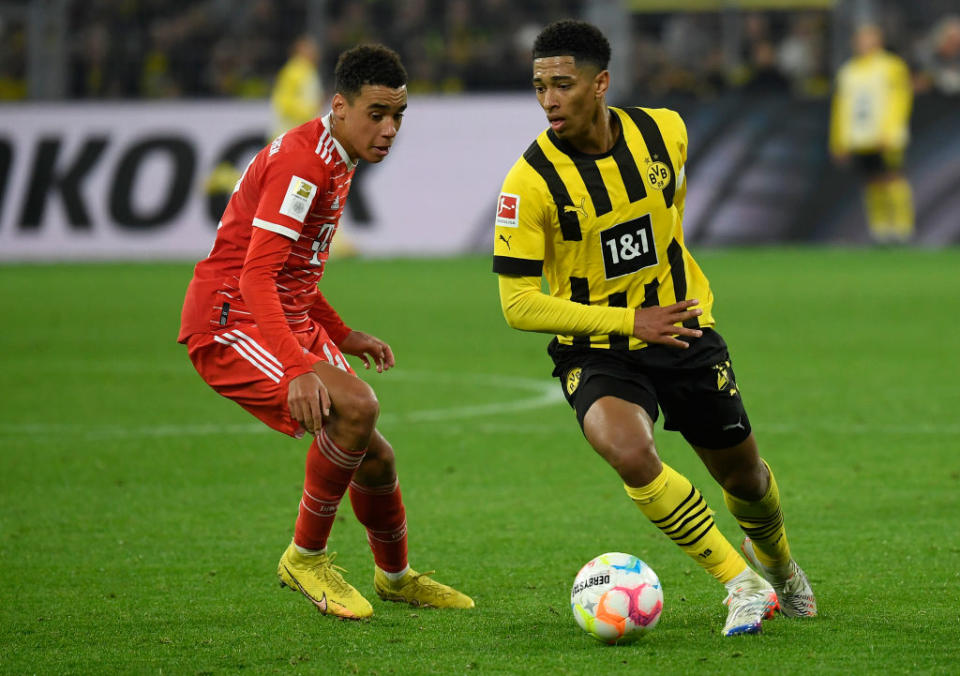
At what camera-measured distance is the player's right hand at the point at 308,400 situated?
4801 mm

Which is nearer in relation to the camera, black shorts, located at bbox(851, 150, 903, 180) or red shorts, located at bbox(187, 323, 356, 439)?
red shorts, located at bbox(187, 323, 356, 439)

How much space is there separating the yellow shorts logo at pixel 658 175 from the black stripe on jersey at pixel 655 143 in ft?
0.05

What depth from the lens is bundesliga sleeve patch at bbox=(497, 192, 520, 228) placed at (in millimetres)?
4797

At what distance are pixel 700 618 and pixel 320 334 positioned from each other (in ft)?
5.59

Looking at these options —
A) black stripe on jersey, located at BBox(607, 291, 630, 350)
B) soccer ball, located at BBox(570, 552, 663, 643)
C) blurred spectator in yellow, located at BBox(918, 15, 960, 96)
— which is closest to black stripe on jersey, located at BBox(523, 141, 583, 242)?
black stripe on jersey, located at BBox(607, 291, 630, 350)

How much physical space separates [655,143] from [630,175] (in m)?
0.19

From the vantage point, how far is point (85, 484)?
24.2 ft

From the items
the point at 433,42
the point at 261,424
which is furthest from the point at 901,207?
the point at 261,424

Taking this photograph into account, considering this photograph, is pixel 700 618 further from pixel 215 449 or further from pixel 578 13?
pixel 578 13

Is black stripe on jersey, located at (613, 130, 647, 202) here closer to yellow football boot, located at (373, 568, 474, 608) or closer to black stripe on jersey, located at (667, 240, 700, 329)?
black stripe on jersey, located at (667, 240, 700, 329)

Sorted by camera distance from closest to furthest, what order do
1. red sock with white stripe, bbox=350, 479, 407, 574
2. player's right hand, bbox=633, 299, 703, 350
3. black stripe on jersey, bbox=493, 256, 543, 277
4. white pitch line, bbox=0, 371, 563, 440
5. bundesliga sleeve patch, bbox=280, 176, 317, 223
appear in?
player's right hand, bbox=633, 299, 703, 350 → black stripe on jersey, bbox=493, 256, 543, 277 → bundesliga sleeve patch, bbox=280, 176, 317, 223 → red sock with white stripe, bbox=350, 479, 407, 574 → white pitch line, bbox=0, 371, 563, 440

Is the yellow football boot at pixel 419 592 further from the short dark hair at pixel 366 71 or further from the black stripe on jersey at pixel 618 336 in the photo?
the short dark hair at pixel 366 71

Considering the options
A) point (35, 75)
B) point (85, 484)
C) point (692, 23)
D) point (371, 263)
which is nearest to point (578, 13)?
point (692, 23)

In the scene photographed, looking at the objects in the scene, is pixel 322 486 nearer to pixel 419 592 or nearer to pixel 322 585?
pixel 322 585
